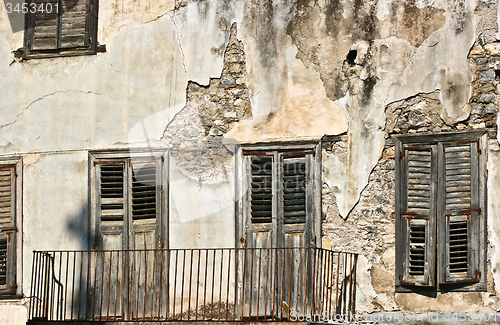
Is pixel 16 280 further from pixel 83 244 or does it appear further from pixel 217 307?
pixel 217 307

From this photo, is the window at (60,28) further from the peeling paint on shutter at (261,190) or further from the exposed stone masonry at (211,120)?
the peeling paint on shutter at (261,190)

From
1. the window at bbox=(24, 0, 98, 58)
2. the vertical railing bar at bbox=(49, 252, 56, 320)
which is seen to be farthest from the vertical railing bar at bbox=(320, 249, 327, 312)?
the window at bbox=(24, 0, 98, 58)

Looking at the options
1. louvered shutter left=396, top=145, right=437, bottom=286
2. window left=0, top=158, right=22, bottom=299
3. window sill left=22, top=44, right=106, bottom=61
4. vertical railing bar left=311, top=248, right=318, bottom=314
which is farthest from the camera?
window sill left=22, top=44, right=106, bottom=61

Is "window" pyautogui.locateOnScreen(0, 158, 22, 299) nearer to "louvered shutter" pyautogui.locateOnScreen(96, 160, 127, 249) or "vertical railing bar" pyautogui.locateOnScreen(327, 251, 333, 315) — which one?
"louvered shutter" pyautogui.locateOnScreen(96, 160, 127, 249)

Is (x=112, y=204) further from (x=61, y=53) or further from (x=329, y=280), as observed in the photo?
(x=329, y=280)

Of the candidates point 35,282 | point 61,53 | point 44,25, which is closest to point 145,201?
point 35,282

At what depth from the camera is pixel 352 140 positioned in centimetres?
873

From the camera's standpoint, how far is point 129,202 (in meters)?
9.12

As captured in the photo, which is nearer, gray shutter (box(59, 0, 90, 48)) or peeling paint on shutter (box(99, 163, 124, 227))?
peeling paint on shutter (box(99, 163, 124, 227))

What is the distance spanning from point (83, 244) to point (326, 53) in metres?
4.06

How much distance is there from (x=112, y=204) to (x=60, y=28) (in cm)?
260

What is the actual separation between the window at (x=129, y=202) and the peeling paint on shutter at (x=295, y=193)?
1.61 meters

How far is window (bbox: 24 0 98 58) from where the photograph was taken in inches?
374

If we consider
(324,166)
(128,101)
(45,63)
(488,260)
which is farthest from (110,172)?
(488,260)
